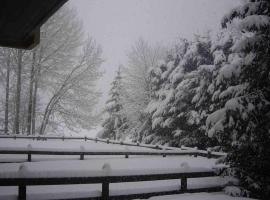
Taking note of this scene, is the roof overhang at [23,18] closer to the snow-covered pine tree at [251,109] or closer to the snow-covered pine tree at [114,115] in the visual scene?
the snow-covered pine tree at [251,109]

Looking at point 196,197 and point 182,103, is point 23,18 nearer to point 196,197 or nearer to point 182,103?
point 196,197

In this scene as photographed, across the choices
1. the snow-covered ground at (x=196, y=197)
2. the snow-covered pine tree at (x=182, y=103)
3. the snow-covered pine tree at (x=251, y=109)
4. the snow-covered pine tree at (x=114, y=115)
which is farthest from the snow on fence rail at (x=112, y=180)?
the snow-covered pine tree at (x=114, y=115)

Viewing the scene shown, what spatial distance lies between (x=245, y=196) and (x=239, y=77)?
12.6 feet

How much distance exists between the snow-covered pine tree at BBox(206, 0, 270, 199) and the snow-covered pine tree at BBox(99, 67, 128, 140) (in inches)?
975

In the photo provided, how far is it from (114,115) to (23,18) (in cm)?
3021

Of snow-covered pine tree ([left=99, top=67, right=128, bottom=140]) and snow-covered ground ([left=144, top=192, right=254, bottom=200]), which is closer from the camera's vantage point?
snow-covered ground ([left=144, top=192, right=254, bottom=200])

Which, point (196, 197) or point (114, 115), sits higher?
point (114, 115)

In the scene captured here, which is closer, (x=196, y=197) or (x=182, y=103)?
(x=196, y=197)

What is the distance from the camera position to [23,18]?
5.15m

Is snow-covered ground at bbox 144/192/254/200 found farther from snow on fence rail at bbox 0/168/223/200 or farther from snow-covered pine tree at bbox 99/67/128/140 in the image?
snow-covered pine tree at bbox 99/67/128/140

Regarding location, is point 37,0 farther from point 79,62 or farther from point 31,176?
point 79,62

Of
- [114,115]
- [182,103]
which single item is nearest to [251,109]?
[182,103]

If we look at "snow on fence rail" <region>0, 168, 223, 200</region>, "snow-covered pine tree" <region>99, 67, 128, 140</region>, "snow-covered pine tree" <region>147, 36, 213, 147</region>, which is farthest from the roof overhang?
"snow-covered pine tree" <region>99, 67, 128, 140</region>

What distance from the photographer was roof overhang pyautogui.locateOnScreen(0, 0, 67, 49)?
4.48 meters
